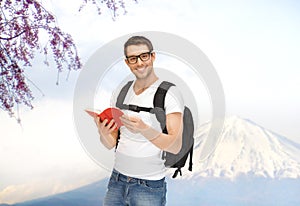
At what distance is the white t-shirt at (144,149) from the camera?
45.8 inches

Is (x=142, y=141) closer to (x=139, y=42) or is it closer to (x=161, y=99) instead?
(x=161, y=99)

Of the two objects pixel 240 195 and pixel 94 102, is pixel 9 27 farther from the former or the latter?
pixel 240 195

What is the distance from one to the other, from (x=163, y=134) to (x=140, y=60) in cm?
21

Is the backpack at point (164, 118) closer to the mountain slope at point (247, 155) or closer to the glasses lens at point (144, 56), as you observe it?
the glasses lens at point (144, 56)

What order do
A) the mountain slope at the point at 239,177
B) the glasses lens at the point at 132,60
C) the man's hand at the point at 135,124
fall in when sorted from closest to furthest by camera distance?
1. the man's hand at the point at 135,124
2. the glasses lens at the point at 132,60
3. the mountain slope at the point at 239,177

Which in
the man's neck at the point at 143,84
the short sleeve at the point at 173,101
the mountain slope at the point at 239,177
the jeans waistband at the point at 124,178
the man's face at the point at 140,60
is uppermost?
the man's face at the point at 140,60

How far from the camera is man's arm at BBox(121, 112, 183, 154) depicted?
1.11 m

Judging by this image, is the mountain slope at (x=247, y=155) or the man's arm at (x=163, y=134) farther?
the mountain slope at (x=247, y=155)

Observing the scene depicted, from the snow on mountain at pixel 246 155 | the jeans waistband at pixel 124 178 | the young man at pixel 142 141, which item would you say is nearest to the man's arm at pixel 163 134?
the young man at pixel 142 141

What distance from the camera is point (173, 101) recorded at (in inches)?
45.9

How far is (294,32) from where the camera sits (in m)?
2.46

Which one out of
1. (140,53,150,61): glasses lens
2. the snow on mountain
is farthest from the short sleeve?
the snow on mountain

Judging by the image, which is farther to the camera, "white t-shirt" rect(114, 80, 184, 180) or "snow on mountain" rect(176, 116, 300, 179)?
"snow on mountain" rect(176, 116, 300, 179)

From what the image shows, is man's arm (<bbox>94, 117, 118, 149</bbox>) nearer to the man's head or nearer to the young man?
the young man
